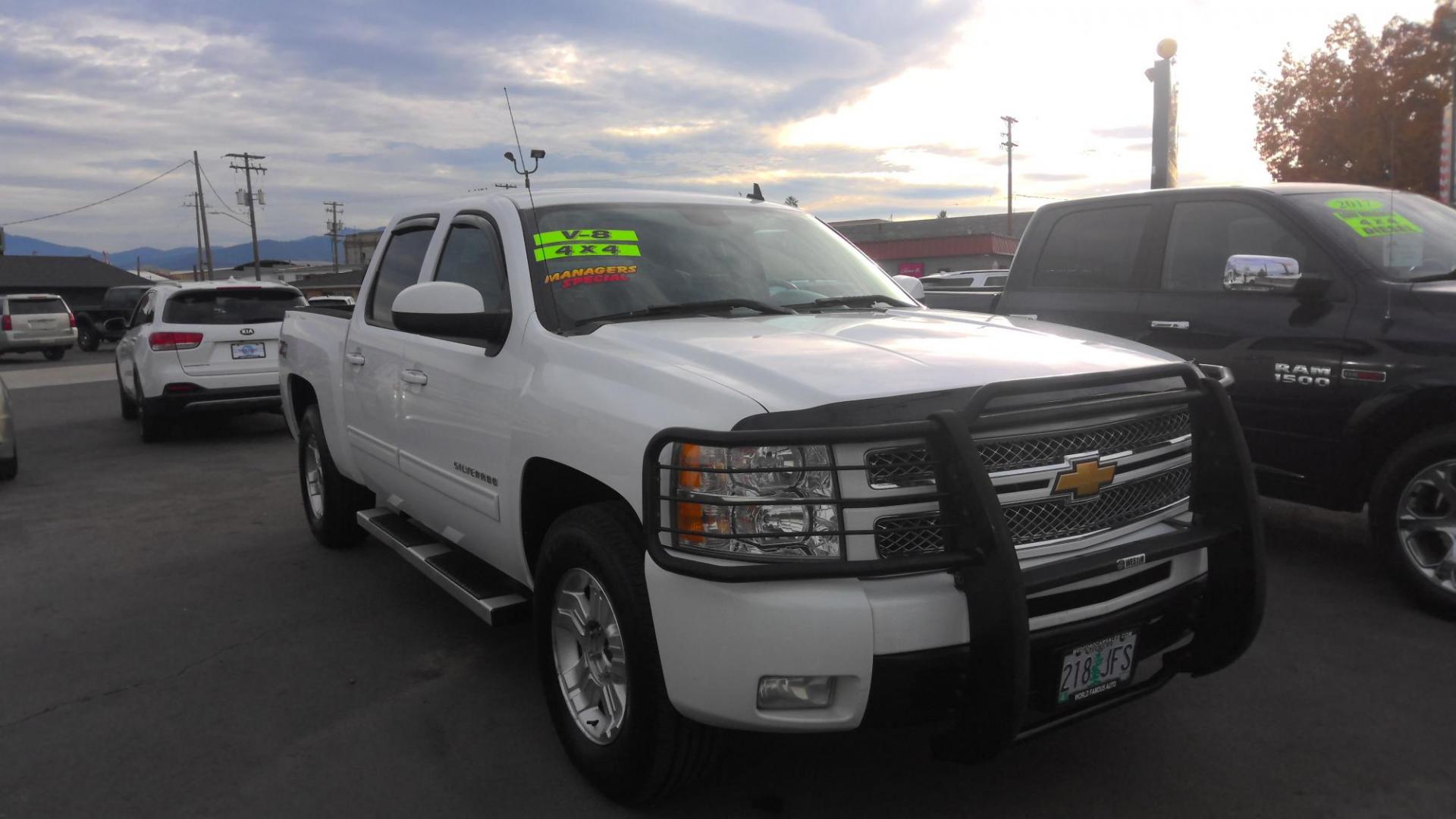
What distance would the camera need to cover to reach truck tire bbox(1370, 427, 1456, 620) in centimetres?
447

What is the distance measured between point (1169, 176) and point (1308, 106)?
6.34 metres

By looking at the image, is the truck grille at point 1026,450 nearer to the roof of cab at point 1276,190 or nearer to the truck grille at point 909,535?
the truck grille at point 909,535

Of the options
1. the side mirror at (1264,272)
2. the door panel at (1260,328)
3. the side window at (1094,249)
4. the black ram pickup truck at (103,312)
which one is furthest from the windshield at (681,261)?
the black ram pickup truck at (103,312)

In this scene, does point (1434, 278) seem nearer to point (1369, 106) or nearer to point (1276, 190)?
point (1276, 190)

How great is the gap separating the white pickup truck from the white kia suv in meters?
7.88

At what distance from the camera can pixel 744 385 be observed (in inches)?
107

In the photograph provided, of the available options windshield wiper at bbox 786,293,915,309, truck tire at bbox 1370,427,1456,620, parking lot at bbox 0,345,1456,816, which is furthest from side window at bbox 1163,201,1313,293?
windshield wiper at bbox 786,293,915,309

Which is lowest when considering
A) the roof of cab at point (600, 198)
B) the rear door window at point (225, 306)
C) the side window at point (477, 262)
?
the rear door window at point (225, 306)

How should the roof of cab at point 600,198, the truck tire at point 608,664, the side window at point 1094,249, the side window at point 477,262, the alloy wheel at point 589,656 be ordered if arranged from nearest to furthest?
the truck tire at point 608,664 < the alloy wheel at point 589,656 < the side window at point 477,262 < the roof of cab at point 600,198 < the side window at point 1094,249

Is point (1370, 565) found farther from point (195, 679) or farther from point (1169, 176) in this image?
point (1169, 176)

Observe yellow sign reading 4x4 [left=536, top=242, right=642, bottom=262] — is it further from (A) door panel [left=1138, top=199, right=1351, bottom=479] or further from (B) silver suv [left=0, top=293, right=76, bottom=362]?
(B) silver suv [left=0, top=293, right=76, bottom=362]

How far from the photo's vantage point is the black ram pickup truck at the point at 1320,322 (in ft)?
15.0

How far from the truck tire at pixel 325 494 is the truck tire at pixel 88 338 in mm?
33229

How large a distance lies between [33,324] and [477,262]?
30031 mm
